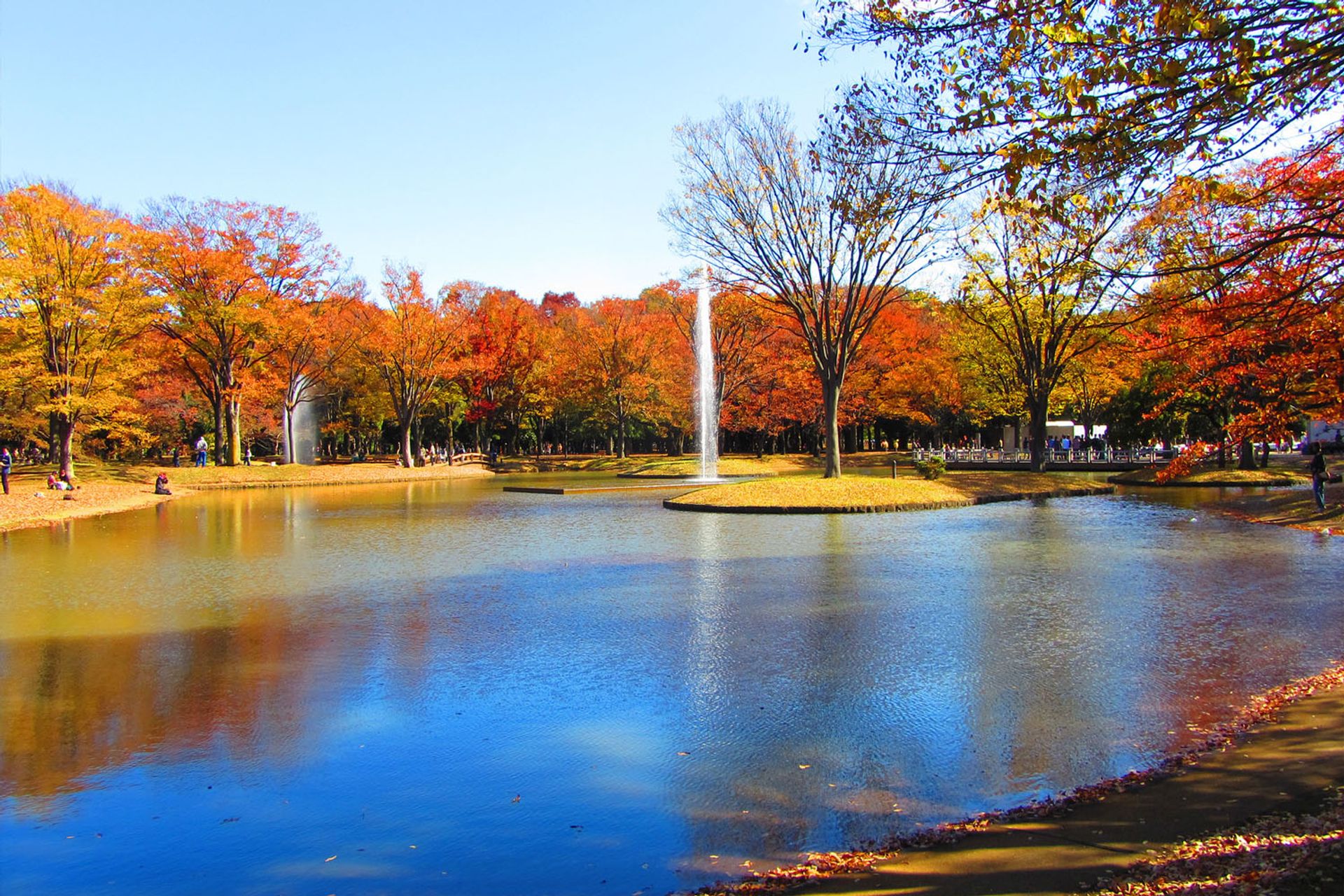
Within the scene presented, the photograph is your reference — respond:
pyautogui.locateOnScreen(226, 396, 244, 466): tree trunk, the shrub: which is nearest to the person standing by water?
the shrub

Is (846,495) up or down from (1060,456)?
down

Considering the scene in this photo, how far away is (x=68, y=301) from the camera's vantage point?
30.3 meters

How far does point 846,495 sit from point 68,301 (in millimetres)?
27747

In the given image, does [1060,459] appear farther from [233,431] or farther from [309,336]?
[233,431]

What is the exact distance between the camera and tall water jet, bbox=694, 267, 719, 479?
40.2m

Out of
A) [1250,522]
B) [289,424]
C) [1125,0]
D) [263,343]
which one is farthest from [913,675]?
[289,424]

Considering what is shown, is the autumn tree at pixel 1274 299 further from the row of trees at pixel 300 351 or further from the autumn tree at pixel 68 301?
the autumn tree at pixel 68 301

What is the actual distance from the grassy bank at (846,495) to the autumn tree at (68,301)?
22572mm

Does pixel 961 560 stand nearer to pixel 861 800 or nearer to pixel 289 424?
pixel 861 800

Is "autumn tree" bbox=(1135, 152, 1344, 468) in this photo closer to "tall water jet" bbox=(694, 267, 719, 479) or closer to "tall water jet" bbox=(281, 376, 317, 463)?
"tall water jet" bbox=(694, 267, 719, 479)

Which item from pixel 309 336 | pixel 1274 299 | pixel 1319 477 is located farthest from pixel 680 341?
pixel 1274 299

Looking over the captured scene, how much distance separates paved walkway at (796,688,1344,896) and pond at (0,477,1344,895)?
375mm

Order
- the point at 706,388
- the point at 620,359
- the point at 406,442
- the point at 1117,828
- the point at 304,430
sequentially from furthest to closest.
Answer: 1. the point at 304,430
2. the point at 620,359
3. the point at 406,442
4. the point at 706,388
5. the point at 1117,828

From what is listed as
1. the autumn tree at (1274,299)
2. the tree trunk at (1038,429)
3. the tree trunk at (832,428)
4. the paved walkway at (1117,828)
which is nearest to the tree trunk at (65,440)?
the tree trunk at (832,428)
